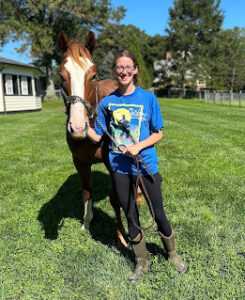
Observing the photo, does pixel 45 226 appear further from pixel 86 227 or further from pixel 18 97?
pixel 18 97

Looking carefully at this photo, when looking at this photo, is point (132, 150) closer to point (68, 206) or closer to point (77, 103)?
point (77, 103)

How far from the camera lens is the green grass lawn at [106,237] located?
2393 millimetres

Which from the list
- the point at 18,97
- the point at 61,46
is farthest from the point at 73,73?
the point at 18,97

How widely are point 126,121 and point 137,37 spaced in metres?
44.2

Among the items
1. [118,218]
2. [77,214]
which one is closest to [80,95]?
[118,218]

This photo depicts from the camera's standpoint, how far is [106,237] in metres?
3.29

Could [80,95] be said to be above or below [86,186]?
above

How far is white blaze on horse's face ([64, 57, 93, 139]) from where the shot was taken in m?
2.01

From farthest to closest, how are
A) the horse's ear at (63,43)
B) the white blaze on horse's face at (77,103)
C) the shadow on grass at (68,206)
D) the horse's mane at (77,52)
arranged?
the shadow on grass at (68,206), the horse's ear at (63,43), the horse's mane at (77,52), the white blaze on horse's face at (77,103)

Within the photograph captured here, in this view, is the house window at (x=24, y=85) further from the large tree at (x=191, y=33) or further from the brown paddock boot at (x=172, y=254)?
the large tree at (x=191, y=33)

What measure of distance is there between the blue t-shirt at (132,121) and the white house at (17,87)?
1871 centimetres

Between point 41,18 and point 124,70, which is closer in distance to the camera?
point 124,70

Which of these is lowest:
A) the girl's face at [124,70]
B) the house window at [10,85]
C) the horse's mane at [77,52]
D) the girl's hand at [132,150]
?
the girl's hand at [132,150]

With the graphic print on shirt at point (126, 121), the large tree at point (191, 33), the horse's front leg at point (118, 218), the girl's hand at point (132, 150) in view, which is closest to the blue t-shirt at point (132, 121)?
the graphic print on shirt at point (126, 121)
